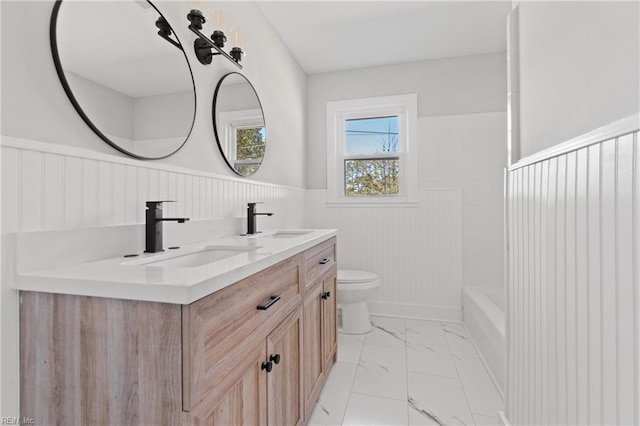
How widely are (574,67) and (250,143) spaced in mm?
1574

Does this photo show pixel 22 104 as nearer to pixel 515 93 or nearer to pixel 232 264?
pixel 232 264

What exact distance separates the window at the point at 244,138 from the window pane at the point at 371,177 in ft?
3.96

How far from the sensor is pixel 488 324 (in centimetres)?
198

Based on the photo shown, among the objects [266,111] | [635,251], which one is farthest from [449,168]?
[635,251]

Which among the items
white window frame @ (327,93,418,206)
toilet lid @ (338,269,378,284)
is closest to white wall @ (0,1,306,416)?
toilet lid @ (338,269,378,284)

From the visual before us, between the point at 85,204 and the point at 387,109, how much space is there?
2.66 metres

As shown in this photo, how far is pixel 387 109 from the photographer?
9.70ft

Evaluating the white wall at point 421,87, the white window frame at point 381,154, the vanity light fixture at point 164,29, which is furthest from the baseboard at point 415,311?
the vanity light fixture at point 164,29

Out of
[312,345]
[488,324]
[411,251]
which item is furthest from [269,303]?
[411,251]

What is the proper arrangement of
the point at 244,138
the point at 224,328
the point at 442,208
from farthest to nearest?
the point at 442,208
the point at 244,138
the point at 224,328

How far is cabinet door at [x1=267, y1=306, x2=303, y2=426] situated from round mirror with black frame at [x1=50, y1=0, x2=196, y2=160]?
0.84 m

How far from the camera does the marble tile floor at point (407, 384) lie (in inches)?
59.4

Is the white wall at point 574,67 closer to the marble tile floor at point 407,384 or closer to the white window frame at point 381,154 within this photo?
the marble tile floor at point 407,384

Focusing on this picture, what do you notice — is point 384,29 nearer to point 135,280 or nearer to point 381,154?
point 381,154
